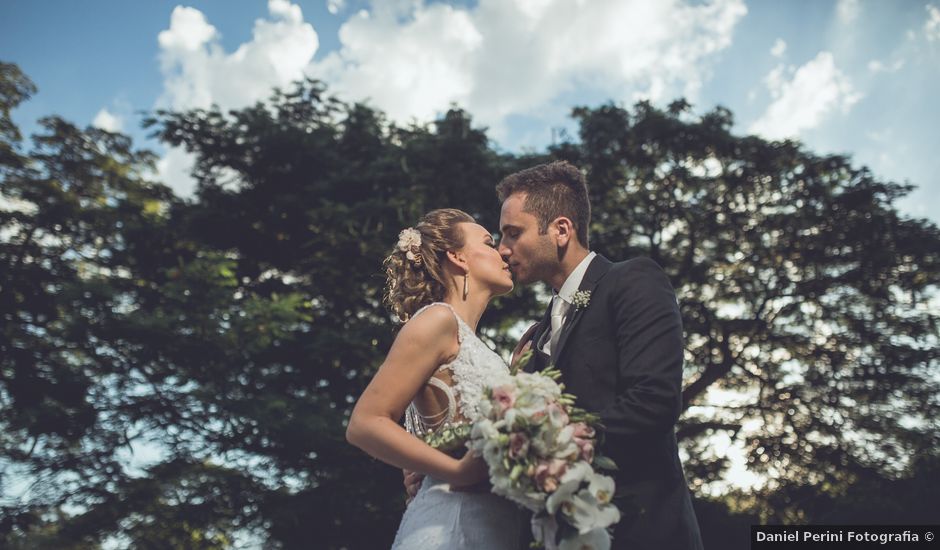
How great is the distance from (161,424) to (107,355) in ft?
6.00

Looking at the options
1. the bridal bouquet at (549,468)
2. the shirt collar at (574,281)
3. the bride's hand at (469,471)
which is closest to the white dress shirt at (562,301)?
the shirt collar at (574,281)

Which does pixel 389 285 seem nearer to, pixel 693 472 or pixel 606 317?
pixel 606 317

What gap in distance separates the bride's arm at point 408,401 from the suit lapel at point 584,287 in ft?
1.73

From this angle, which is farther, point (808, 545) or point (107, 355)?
point (808, 545)

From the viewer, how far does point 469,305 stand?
361 cm

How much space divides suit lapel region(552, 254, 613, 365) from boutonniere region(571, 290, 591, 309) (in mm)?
16

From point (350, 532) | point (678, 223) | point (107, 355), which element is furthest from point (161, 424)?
point (678, 223)

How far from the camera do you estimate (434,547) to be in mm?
2852

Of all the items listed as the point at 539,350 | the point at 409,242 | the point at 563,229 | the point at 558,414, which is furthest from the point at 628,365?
the point at 409,242

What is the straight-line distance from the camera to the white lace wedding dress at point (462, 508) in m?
2.87

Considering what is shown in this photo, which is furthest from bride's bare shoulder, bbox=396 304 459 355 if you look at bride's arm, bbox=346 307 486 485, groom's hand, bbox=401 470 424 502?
groom's hand, bbox=401 470 424 502

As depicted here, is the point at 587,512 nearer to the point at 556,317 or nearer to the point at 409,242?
the point at 556,317

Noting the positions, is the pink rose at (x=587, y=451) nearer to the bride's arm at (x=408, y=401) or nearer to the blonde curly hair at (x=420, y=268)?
the bride's arm at (x=408, y=401)

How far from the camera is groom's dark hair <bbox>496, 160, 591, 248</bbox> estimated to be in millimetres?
3635
